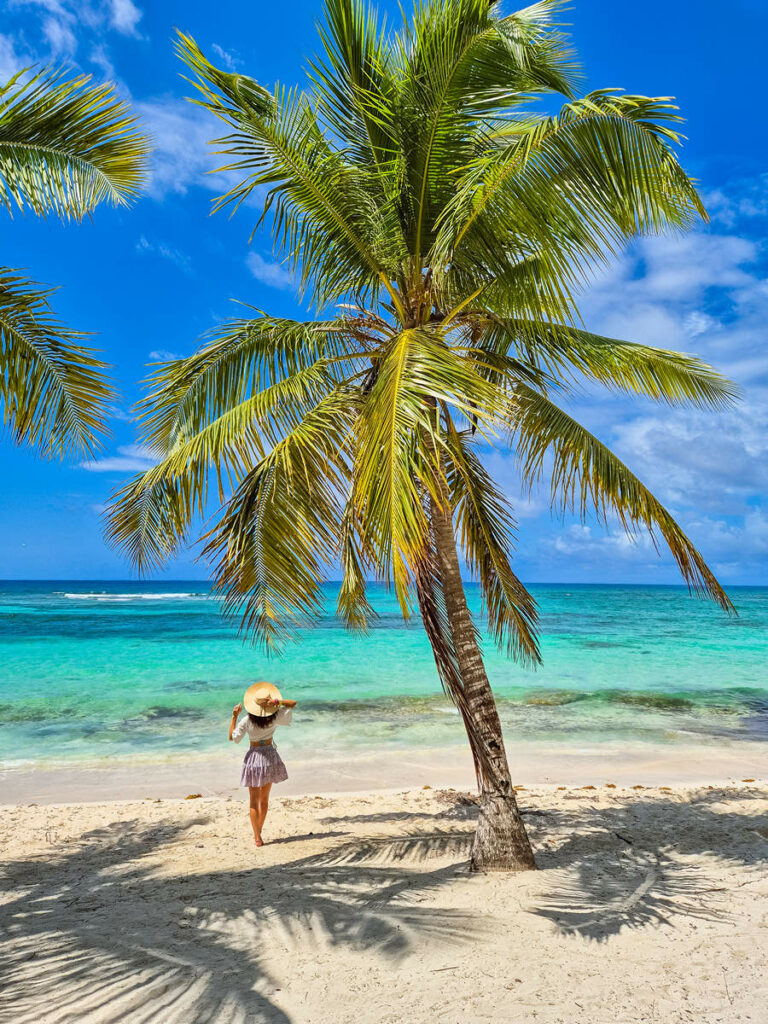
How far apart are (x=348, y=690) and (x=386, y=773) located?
8.13m

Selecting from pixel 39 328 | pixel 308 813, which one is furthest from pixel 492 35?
pixel 308 813

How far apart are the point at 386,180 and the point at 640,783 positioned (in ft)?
24.4

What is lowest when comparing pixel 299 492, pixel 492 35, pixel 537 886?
pixel 537 886

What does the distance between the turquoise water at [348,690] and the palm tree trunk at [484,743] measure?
625 centimetres

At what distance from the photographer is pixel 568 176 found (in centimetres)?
467

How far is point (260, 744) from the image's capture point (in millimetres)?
6238

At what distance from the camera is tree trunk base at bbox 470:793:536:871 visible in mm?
5109

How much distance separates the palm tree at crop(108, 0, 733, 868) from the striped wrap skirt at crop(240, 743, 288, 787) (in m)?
1.46

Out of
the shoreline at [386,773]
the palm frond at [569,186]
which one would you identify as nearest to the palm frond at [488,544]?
the palm frond at [569,186]

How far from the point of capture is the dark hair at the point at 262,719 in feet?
20.1

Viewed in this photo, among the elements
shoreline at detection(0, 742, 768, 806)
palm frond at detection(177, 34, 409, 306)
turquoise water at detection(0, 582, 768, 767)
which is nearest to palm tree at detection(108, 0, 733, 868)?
palm frond at detection(177, 34, 409, 306)

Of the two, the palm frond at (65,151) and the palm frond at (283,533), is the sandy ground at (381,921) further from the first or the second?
the palm frond at (65,151)

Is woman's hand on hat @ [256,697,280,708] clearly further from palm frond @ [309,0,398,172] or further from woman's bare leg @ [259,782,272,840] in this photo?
palm frond @ [309,0,398,172]

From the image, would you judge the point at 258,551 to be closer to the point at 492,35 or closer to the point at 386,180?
the point at 386,180
